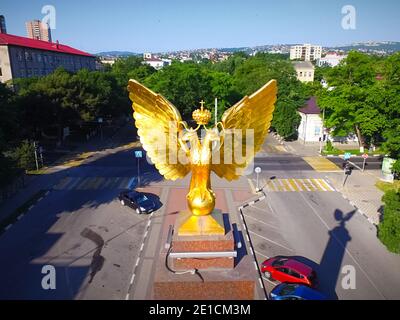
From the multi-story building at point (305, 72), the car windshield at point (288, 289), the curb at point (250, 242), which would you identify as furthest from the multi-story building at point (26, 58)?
the multi-story building at point (305, 72)

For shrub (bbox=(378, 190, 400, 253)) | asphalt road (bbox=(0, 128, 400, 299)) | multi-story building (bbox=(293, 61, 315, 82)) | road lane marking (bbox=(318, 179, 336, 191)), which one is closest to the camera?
asphalt road (bbox=(0, 128, 400, 299))

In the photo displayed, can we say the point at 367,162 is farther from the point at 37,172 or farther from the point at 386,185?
the point at 37,172

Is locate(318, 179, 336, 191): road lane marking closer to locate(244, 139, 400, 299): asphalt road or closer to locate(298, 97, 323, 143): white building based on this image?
locate(244, 139, 400, 299): asphalt road

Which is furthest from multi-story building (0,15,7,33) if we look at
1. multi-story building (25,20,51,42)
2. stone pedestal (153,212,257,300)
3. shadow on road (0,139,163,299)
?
stone pedestal (153,212,257,300)

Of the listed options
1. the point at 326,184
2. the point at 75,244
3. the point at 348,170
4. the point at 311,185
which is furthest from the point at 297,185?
the point at 75,244
